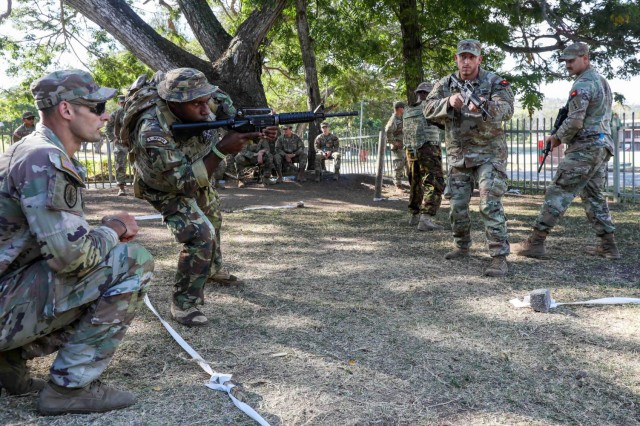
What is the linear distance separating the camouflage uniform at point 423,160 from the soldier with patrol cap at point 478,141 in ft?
7.10

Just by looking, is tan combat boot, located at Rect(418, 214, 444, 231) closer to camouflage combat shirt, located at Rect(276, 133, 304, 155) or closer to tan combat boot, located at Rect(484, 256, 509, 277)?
tan combat boot, located at Rect(484, 256, 509, 277)

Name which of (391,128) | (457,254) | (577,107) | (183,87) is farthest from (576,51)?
(391,128)

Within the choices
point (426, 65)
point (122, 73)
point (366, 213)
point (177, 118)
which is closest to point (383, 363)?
point (177, 118)

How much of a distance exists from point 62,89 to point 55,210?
0.60m

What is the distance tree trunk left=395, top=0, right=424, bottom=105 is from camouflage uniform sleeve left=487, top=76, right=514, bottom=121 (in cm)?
720

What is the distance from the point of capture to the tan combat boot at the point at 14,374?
2.81 metres

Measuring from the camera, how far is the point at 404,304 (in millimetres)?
4547

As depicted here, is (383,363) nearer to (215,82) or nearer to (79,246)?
(79,246)

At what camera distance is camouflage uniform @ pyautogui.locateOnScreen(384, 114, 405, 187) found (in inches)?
523

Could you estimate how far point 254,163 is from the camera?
14906 mm

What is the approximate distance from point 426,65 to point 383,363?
41.6 feet

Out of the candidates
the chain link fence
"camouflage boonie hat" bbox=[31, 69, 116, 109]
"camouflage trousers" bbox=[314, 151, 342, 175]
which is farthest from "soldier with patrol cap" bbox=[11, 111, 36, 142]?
"camouflage boonie hat" bbox=[31, 69, 116, 109]

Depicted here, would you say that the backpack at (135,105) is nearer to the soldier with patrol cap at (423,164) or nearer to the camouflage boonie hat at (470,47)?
the camouflage boonie hat at (470,47)

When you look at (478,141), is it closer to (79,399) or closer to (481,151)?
(481,151)
